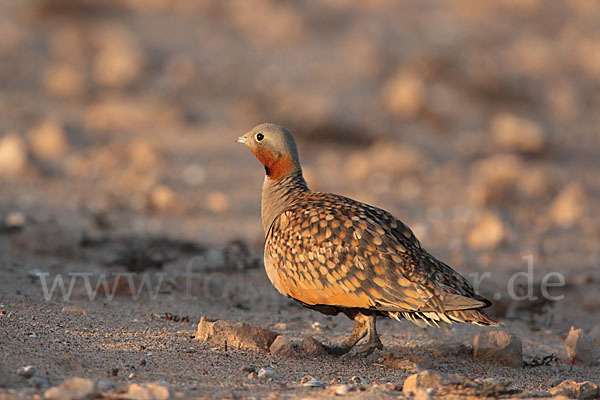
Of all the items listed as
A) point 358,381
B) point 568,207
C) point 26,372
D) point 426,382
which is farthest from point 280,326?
point 568,207

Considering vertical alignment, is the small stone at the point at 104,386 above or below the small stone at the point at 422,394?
below

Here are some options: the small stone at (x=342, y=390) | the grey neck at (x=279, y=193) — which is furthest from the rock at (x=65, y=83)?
the small stone at (x=342, y=390)

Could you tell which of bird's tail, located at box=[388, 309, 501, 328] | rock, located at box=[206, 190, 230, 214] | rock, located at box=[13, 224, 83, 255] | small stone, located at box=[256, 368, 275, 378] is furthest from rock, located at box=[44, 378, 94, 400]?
rock, located at box=[206, 190, 230, 214]

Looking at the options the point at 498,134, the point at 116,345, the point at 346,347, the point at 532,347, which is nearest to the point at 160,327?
the point at 116,345

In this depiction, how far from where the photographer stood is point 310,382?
4559 millimetres

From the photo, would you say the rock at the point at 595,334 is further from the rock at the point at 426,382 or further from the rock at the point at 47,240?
the rock at the point at 47,240

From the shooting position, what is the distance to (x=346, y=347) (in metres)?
5.28

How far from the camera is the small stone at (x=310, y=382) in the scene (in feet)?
14.9

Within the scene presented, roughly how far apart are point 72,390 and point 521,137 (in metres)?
11.5

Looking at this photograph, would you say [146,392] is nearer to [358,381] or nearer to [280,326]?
[358,381]

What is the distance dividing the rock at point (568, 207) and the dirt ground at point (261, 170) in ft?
0.16

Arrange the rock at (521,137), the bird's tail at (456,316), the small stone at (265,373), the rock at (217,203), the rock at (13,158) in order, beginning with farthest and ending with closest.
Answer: the rock at (521,137) < the rock at (13,158) < the rock at (217,203) < the bird's tail at (456,316) < the small stone at (265,373)

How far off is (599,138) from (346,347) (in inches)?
480

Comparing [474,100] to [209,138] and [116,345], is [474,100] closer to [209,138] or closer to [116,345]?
[209,138]
